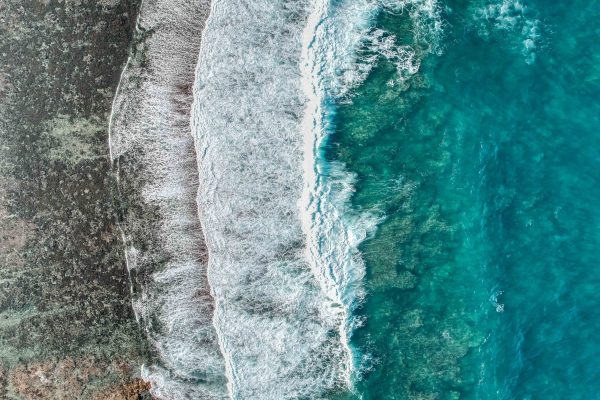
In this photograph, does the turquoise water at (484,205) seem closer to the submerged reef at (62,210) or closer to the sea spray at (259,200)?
the sea spray at (259,200)

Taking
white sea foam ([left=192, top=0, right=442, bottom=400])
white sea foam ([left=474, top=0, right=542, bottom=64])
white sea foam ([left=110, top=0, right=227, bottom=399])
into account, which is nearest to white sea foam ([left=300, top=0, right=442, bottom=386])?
white sea foam ([left=192, top=0, right=442, bottom=400])

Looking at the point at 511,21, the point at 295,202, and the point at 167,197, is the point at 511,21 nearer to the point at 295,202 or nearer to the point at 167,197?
the point at 295,202

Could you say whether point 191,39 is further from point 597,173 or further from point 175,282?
point 597,173

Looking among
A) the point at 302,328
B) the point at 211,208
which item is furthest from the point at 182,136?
the point at 302,328

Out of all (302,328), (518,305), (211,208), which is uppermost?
(211,208)

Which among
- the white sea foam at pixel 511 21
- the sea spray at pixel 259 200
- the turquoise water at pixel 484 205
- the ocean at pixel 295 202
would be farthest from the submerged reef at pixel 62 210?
the white sea foam at pixel 511 21

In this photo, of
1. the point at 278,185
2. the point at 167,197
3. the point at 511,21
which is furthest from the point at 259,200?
the point at 511,21

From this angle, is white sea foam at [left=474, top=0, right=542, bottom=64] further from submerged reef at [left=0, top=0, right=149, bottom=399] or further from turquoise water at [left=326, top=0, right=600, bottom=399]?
submerged reef at [left=0, top=0, right=149, bottom=399]
